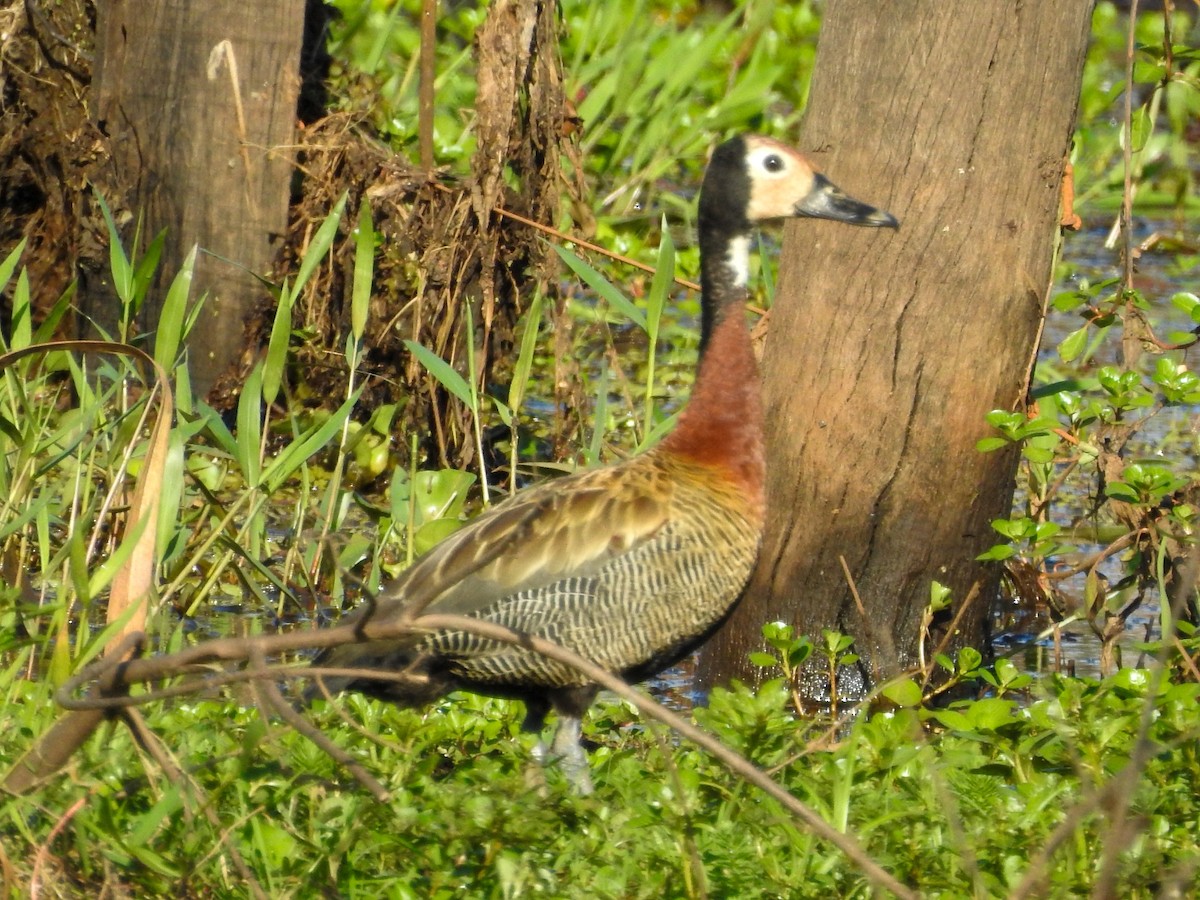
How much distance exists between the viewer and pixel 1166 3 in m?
4.57

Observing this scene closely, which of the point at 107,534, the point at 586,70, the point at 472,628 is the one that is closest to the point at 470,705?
the point at 107,534

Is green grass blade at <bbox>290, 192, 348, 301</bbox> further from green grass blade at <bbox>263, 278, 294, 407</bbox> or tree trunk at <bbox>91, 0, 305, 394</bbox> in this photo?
tree trunk at <bbox>91, 0, 305, 394</bbox>

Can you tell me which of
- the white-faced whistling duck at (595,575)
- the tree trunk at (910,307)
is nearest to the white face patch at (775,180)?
the tree trunk at (910,307)

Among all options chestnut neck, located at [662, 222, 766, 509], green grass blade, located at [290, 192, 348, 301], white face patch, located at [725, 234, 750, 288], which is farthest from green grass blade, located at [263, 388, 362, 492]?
white face patch, located at [725, 234, 750, 288]

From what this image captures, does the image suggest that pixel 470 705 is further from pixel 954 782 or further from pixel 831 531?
pixel 954 782

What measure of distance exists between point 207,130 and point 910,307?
277cm

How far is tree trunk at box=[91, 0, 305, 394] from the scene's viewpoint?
6215mm

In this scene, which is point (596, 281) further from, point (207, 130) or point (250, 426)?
point (207, 130)

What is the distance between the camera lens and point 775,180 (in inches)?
175

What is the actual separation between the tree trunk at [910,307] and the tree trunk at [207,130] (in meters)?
2.24

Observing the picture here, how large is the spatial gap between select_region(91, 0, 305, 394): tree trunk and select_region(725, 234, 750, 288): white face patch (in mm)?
2247

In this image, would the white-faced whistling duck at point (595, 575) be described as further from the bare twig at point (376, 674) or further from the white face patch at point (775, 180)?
the bare twig at point (376, 674)

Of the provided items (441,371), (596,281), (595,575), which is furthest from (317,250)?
(595,575)

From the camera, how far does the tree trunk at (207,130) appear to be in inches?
245
